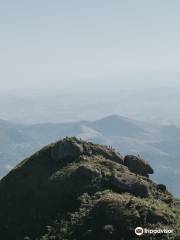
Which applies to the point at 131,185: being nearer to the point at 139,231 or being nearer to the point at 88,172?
the point at 88,172

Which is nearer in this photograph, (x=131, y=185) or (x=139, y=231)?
(x=139, y=231)

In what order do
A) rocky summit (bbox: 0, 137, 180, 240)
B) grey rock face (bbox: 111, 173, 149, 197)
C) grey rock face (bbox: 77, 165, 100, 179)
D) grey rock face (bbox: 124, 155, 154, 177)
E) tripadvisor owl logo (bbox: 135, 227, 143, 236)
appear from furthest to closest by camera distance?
grey rock face (bbox: 124, 155, 154, 177) < grey rock face (bbox: 77, 165, 100, 179) < grey rock face (bbox: 111, 173, 149, 197) < rocky summit (bbox: 0, 137, 180, 240) < tripadvisor owl logo (bbox: 135, 227, 143, 236)

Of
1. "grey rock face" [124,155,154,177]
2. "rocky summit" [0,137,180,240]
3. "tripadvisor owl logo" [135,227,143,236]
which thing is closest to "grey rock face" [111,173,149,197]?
"rocky summit" [0,137,180,240]

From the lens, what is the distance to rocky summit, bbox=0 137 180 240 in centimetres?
5272

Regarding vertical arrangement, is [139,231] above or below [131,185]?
below

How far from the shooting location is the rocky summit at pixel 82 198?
52.7 m

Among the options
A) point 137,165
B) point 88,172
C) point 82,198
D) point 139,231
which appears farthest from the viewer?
point 137,165

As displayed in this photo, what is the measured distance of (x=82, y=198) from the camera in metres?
62.6

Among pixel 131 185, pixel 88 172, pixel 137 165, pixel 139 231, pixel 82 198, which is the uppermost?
pixel 137 165

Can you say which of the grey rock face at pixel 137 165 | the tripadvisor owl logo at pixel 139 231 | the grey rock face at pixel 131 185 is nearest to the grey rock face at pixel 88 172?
the grey rock face at pixel 131 185

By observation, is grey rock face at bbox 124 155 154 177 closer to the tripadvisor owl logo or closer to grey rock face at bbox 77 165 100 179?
grey rock face at bbox 77 165 100 179

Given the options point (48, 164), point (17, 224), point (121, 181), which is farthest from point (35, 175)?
point (121, 181)

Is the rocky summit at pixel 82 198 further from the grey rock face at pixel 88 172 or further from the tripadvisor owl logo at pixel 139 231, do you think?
the tripadvisor owl logo at pixel 139 231

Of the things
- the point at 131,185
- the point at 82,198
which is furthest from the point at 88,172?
the point at 131,185
